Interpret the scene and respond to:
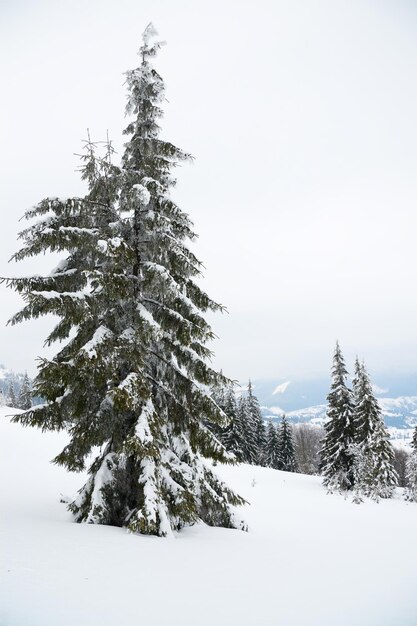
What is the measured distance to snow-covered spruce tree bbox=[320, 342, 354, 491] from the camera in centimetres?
3312

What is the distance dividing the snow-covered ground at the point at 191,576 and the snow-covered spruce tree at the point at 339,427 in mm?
23744

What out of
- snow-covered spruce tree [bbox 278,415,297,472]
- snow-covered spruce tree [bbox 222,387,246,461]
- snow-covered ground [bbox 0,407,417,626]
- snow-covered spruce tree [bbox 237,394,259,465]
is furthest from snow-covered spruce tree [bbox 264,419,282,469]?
snow-covered ground [bbox 0,407,417,626]

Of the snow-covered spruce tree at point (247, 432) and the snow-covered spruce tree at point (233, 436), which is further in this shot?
the snow-covered spruce tree at point (247, 432)

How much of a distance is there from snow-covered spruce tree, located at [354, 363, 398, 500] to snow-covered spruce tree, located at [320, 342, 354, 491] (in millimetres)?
728

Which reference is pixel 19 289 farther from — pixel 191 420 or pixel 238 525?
pixel 238 525

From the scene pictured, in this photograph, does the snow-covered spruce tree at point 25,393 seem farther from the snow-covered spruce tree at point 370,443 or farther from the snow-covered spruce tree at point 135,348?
the snow-covered spruce tree at point 370,443

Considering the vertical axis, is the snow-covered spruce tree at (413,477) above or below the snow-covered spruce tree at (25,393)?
below

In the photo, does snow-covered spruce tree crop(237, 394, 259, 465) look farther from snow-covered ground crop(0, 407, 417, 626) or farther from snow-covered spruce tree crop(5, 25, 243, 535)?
snow-covered spruce tree crop(5, 25, 243, 535)

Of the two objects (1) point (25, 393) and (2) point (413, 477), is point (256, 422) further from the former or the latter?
(1) point (25, 393)

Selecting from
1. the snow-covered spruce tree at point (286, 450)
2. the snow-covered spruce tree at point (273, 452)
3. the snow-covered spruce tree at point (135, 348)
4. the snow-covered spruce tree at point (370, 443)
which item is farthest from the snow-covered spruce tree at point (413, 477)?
the snow-covered spruce tree at point (135, 348)

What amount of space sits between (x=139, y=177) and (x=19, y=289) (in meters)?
3.57

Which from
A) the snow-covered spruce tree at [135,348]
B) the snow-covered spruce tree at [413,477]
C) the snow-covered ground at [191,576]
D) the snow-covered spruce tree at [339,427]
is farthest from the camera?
the snow-covered spruce tree at [413,477]

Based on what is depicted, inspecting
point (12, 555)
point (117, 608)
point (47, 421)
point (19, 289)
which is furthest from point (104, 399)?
point (117, 608)

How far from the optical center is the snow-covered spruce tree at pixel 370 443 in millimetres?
29047
